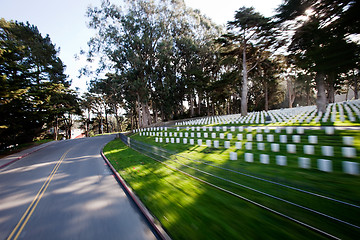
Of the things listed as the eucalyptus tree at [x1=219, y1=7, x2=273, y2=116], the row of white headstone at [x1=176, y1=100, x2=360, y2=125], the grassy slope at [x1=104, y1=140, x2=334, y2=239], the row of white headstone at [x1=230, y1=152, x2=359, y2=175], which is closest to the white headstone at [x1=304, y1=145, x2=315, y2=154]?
the row of white headstone at [x1=230, y1=152, x2=359, y2=175]

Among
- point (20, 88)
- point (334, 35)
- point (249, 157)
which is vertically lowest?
point (249, 157)

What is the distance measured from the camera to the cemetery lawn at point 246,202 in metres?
3.30

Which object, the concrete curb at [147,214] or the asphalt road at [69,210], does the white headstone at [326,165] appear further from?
the asphalt road at [69,210]

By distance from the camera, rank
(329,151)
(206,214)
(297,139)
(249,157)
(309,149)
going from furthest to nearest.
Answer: (297,139) < (249,157) < (309,149) < (329,151) < (206,214)

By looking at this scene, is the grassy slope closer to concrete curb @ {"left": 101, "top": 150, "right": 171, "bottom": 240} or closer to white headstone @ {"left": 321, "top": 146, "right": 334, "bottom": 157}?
concrete curb @ {"left": 101, "top": 150, "right": 171, "bottom": 240}

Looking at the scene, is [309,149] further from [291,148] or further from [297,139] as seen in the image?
[297,139]

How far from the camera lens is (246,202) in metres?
4.34

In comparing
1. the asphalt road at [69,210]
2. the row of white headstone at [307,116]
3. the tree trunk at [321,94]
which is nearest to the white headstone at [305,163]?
the asphalt road at [69,210]

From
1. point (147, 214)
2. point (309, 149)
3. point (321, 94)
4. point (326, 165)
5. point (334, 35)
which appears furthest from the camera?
point (321, 94)

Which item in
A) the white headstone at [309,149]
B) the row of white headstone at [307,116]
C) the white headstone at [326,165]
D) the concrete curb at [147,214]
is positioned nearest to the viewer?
the concrete curb at [147,214]

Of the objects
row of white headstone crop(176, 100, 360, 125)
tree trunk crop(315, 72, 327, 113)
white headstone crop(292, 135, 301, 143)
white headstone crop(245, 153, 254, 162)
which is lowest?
white headstone crop(245, 153, 254, 162)

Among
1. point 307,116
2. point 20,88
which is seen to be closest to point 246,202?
point 307,116

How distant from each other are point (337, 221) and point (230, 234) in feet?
7.07

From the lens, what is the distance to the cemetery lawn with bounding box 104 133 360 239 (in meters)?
3.30
